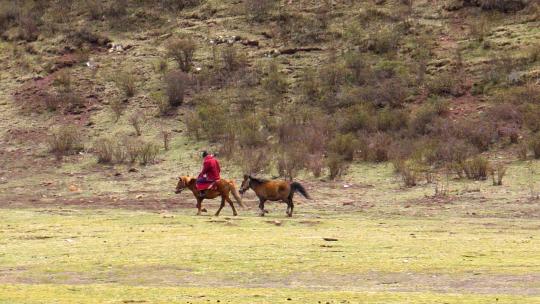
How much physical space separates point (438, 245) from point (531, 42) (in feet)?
86.1

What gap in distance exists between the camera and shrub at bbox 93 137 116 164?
119 feet

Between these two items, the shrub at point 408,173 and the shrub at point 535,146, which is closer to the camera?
the shrub at point 408,173

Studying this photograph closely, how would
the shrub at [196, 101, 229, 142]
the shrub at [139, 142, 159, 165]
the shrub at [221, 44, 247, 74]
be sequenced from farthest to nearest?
1. the shrub at [221, 44, 247, 74]
2. the shrub at [196, 101, 229, 142]
3. the shrub at [139, 142, 159, 165]

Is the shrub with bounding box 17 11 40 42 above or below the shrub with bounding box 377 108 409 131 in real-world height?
above

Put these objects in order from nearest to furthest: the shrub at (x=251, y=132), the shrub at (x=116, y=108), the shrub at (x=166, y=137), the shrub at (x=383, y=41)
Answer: the shrub at (x=251, y=132)
the shrub at (x=166, y=137)
the shrub at (x=116, y=108)
the shrub at (x=383, y=41)

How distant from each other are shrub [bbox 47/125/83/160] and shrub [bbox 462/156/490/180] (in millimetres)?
17839

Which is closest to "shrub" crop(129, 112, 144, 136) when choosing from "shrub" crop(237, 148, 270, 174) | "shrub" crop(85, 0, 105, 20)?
"shrub" crop(237, 148, 270, 174)

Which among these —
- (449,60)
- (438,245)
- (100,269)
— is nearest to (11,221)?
(100,269)

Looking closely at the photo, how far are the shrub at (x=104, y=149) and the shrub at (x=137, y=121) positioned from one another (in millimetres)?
1380

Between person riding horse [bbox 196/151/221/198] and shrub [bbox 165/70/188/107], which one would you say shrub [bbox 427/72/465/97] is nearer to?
shrub [bbox 165/70/188/107]

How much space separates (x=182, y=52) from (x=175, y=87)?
4.33 metres

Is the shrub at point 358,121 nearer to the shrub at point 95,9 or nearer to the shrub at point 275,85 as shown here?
the shrub at point 275,85

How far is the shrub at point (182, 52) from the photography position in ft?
149

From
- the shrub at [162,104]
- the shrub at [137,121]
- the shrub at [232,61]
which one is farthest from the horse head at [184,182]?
the shrub at [232,61]
